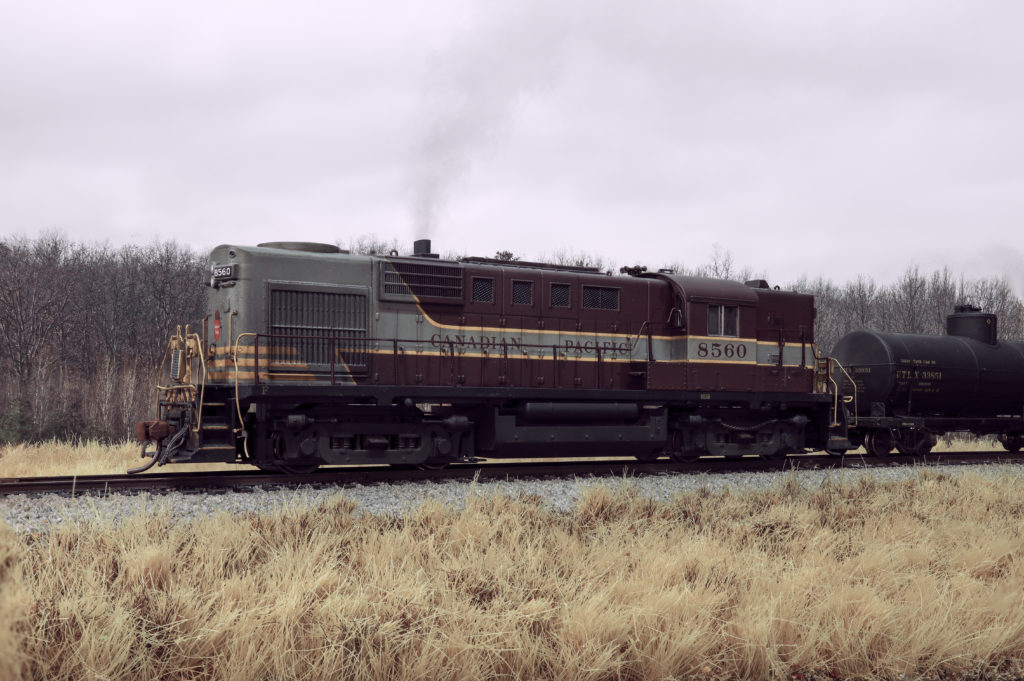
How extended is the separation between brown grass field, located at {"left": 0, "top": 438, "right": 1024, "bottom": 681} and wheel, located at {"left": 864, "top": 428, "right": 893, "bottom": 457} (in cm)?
1031

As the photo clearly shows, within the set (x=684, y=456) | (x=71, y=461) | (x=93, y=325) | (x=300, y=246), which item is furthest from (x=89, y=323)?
(x=684, y=456)

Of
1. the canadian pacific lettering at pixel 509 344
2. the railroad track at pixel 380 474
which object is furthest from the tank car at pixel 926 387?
the canadian pacific lettering at pixel 509 344

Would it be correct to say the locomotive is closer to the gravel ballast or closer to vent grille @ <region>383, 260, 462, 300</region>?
vent grille @ <region>383, 260, 462, 300</region>

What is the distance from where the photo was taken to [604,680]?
5.19 metres

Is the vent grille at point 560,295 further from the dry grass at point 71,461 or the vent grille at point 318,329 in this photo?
the dry grass at point 71,461

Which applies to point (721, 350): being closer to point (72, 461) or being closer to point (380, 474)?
point (380, 474)

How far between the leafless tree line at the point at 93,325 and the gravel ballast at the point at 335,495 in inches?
636

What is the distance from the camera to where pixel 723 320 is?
50.0 ft

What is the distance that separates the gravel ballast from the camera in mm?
8826

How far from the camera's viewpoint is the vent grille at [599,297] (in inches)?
578

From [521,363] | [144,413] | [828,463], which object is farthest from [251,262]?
[144,413]

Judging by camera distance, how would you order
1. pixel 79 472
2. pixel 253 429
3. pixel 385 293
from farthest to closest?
pixel 79 472 → pixel 385 293 → pixel 253 429

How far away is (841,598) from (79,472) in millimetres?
12847

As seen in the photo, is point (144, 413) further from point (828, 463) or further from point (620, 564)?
point (620, 564)
